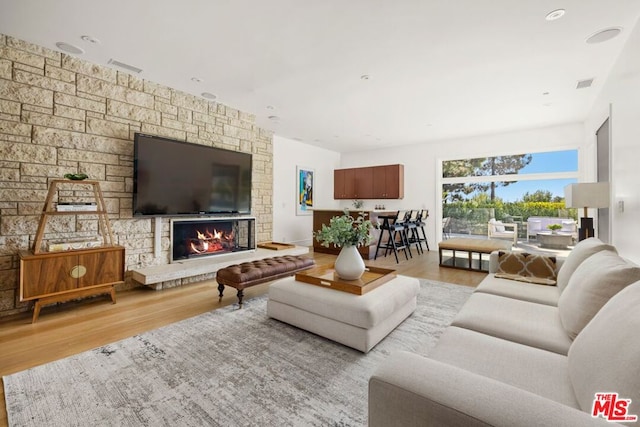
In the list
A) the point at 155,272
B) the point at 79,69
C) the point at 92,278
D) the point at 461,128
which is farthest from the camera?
the point at 461,128

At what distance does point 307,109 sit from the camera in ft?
15.9

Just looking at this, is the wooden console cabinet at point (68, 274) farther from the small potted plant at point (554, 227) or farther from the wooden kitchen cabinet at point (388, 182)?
the small potted plant at point (554, 227)

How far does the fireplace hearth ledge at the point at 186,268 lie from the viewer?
3422 mm

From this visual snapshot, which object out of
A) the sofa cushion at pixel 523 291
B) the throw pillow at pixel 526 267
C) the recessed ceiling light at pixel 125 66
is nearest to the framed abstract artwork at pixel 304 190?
the recessed ceiling light at pixel 125 66

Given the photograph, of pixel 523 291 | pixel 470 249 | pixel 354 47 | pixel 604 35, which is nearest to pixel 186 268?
pixel 354 47

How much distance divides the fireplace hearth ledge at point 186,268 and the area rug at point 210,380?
1069 mm

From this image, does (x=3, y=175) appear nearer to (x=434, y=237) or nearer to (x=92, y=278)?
(x=92, y=278)

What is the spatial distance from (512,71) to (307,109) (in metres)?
2.87

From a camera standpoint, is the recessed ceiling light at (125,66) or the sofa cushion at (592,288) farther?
the recessed ceiling light at (125,66)

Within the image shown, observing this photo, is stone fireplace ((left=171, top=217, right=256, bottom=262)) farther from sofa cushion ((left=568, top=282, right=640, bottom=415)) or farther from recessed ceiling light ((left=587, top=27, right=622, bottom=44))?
recessed ceiling light ((left=587, top=27, right=622, bottom=44))

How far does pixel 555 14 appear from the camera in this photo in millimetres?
2391

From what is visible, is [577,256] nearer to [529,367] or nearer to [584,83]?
[529,367]

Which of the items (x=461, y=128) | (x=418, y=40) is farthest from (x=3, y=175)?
(x=461, y=128)

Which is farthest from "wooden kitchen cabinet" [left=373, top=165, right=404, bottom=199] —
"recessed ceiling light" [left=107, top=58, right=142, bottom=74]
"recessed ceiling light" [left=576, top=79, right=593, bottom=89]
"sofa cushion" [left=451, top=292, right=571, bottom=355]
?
"recessed ceiling light" [left=107, top=58, right=142, bottom=74]
